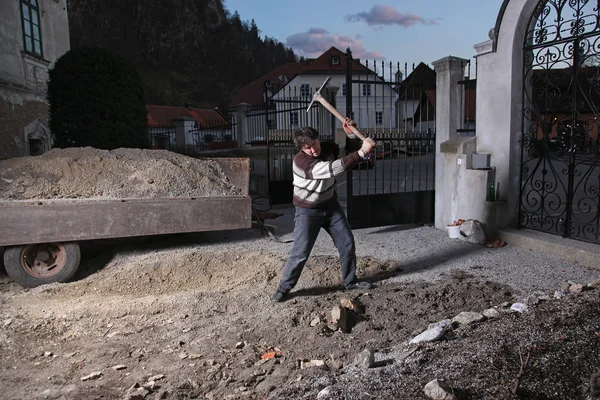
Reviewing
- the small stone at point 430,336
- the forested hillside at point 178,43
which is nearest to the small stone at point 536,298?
the small stone at point 430,336

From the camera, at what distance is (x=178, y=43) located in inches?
3169

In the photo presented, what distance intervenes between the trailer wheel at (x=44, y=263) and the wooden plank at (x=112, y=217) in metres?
0.22

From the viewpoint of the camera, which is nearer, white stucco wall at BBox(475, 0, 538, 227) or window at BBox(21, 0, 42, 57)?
white stucco wall at BBox(475, 0, 538, 227)

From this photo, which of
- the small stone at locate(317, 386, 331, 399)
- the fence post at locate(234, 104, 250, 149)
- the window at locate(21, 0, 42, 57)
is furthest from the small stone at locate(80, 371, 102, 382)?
the fence post at locate(234, 104, 250, 149)

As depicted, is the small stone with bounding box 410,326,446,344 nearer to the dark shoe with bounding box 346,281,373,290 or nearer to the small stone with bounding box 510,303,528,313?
the small stone with bounding box 510,303,528,313

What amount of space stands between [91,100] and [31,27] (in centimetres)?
479

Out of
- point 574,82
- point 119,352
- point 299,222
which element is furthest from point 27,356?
point 574,82

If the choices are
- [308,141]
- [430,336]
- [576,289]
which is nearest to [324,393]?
[430,336]

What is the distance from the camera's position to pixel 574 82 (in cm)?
568

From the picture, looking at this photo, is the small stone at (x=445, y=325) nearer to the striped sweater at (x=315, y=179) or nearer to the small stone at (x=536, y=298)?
the small stone at (x=536, y=298)

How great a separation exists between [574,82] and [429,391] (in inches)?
191

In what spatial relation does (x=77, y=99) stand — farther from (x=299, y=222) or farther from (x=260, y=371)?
(x=260, y=371)

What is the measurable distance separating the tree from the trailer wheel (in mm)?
4830

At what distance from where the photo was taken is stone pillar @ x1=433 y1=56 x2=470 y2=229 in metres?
7.30
